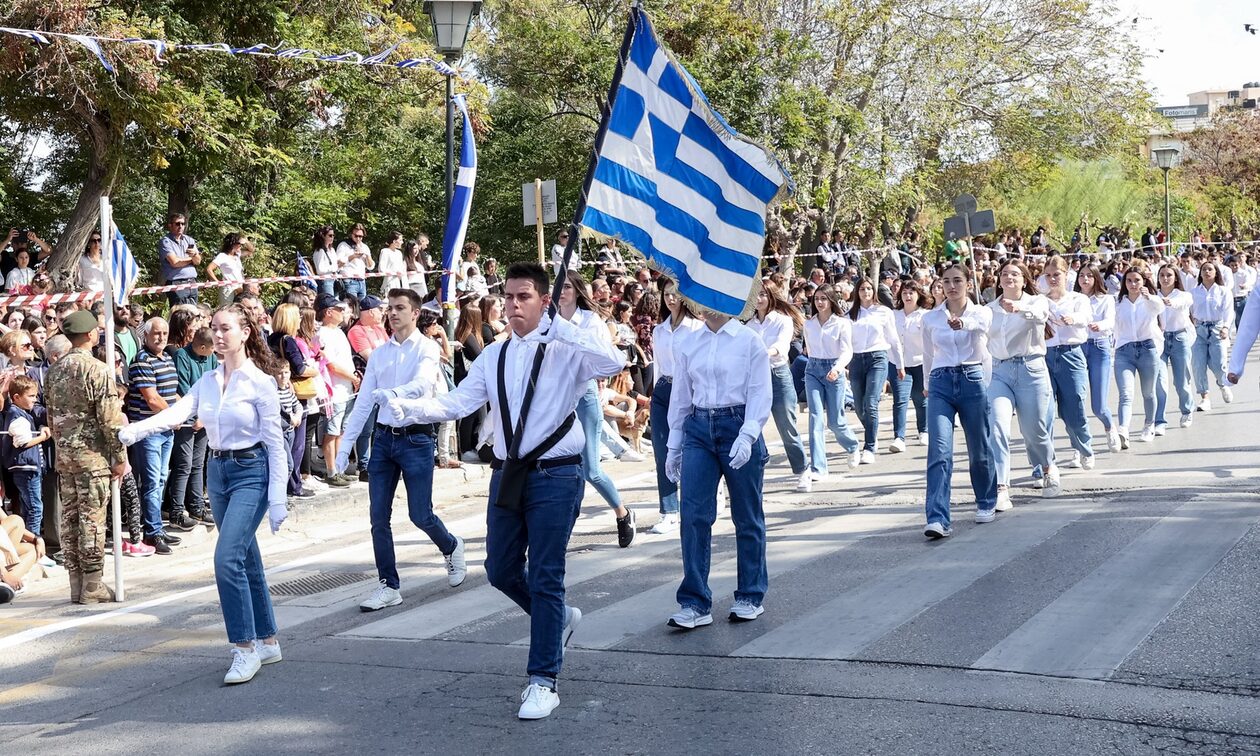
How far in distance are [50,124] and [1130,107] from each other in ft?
90.0

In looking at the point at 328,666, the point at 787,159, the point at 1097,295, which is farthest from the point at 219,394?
the point at 787,159

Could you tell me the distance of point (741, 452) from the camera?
7012mm

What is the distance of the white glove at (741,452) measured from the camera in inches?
276

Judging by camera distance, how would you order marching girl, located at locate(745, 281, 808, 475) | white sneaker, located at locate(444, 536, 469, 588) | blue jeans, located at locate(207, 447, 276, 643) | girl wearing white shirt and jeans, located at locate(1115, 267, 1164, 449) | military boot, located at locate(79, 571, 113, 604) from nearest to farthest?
1. blue jeans, located at locate(207, 447, 276, 643)
2. white sneaker, located at locate(444, 536, 469, 588)
3. military boot, located at locate(79, 571, 113, 604)
4. marching girl, located at locate(745, 281, 808, 475)
5. girl wearing white shirt and jeans, located at locate(1115, 267, 1164, 449)

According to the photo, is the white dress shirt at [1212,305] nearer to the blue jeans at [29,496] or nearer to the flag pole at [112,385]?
the flag pole at [112,385]

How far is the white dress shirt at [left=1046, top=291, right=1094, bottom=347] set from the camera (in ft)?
39.1

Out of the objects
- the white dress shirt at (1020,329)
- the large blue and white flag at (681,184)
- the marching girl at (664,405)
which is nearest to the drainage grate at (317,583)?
the marching girl at (664,405)

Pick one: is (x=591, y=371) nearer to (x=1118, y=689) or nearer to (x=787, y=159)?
(x=1118, y=689)

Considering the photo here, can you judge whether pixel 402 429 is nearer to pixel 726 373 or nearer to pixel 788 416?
pixel 726 373

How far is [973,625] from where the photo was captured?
22.5 feet

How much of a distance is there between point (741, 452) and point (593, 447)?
312 centimetres

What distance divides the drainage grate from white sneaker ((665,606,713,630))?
2885 mm

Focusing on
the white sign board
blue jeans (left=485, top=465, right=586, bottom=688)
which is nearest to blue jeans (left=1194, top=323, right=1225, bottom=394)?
the white sign board

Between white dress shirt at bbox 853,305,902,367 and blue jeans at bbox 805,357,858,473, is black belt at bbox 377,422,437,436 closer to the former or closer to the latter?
blue jeans at bbox 805,357,858,473
